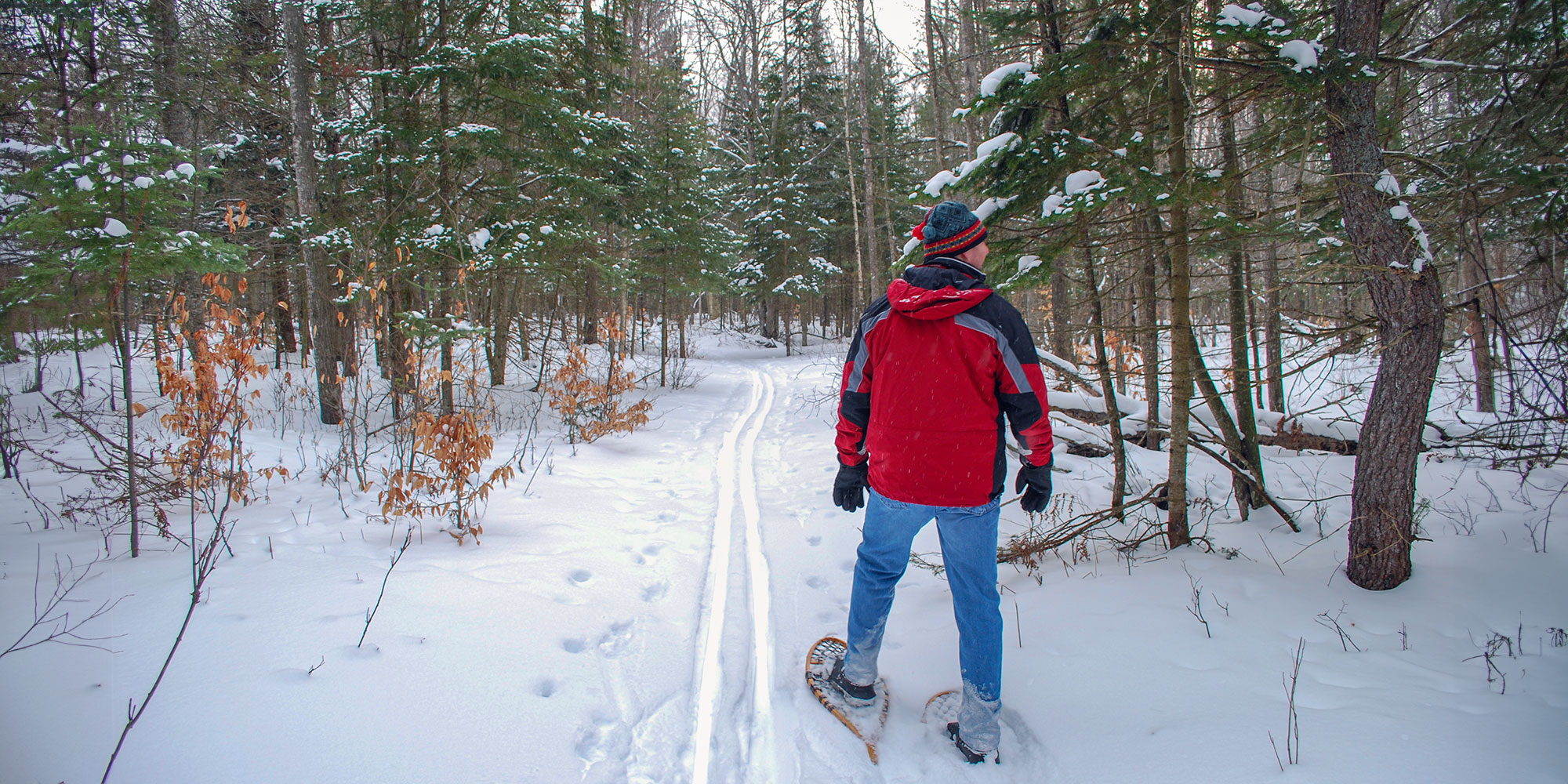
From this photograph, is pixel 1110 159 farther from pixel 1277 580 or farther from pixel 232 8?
pixel 232 8

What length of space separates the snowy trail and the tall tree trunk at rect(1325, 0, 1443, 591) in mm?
3476

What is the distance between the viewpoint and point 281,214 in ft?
43.4

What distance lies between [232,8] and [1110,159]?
1339 centimetres

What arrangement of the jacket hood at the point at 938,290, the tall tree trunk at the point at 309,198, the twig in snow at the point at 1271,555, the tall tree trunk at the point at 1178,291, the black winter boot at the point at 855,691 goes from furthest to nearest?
1. the tall tree trunk at the point at 309,198
2. the twig in snow at the point at 1271,555
3. the tall tree trunk at the point at 1178,291
4. the black winter boot at the point at 855,691
5. the jacket hood at the point at 938,290

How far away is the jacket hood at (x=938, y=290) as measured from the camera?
226 cm

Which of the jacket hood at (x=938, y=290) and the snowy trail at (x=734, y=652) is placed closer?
the jacket hood at (x=938, y=290)

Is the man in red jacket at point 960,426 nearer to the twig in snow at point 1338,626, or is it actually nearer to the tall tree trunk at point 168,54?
the twig in snow at point 1338,626

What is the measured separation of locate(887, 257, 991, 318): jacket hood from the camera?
7.43 ft

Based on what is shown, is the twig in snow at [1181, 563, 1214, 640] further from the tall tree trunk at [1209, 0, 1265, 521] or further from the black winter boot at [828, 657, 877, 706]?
the black winter boot at [828, 657, 877, 706]

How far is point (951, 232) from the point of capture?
95.2 inches

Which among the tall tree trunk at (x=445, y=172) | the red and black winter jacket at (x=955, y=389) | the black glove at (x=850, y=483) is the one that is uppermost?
the tall tree trunk at (x=445, y=172)

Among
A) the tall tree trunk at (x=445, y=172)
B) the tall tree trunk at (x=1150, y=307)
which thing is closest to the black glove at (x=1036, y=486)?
the tall tree trunk at (x=1150, y=307)

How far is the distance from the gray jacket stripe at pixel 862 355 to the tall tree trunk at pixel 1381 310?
264 centimetres

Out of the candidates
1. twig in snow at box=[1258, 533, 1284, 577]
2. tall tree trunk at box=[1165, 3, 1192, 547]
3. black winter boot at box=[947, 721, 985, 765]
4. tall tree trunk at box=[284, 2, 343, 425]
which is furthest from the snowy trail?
tall tree trunk at box=[284, 2, 343, 425]
